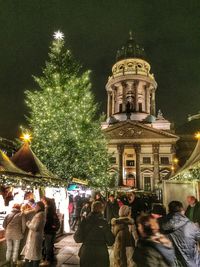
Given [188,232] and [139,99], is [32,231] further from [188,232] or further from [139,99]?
[139,99]

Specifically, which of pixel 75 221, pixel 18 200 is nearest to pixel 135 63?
pixel 75 221

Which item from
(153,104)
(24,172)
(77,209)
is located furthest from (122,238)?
(153,104)

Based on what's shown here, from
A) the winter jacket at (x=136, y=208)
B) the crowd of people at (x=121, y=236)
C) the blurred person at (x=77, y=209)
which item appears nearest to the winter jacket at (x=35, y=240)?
the crowd of people at (x=121, y=236)

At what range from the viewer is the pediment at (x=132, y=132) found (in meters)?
52.4

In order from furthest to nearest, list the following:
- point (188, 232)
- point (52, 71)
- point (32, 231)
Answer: point (52, 71), point (32, 231), point (188, 232)

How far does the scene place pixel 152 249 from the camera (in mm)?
3271

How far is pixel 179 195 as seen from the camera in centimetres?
1264

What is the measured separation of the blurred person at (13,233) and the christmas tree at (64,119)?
11.6 metres

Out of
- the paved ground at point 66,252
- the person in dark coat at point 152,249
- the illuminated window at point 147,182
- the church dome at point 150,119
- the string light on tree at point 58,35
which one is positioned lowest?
the paved ground at point 66,252

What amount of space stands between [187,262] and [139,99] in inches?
2392

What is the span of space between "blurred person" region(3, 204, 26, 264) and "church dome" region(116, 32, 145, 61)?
217 ft

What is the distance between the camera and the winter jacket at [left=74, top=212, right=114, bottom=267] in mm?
4348

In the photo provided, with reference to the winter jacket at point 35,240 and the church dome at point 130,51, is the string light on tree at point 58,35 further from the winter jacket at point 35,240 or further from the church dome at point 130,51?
the church dome at point 130,51

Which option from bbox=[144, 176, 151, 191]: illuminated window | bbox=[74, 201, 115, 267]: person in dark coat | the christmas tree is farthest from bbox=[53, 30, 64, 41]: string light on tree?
bbox=[144, 176, 151, 191]: illuminated window
